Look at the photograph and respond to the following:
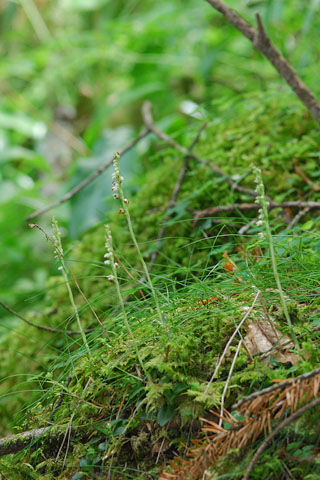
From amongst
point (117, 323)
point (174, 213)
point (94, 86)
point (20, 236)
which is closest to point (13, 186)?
point (20, 236)

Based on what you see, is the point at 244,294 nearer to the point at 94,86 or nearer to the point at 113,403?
the point at 113,403

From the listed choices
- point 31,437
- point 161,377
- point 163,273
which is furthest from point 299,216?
point 31,437

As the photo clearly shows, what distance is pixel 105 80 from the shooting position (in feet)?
22.5

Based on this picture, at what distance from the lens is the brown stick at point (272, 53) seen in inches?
74.7

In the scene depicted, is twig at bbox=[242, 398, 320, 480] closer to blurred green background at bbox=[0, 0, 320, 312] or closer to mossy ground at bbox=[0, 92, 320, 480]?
mossy ground at bbox=[0, 92, 320, 480]

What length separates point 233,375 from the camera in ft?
3.37

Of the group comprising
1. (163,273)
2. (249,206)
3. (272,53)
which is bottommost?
(163,273)

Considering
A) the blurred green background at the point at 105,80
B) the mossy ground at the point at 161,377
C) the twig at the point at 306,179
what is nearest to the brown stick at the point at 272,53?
the twig at the point at 306,179

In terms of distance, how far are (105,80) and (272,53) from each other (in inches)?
210

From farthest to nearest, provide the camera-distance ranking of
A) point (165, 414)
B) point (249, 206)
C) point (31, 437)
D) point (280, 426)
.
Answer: point (249, 206) → point (31, 437) → point (165, 414) → point (280, 426)

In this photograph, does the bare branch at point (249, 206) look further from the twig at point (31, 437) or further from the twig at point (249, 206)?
the twig at point (31, 437)

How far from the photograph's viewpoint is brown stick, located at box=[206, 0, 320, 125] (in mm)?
1898

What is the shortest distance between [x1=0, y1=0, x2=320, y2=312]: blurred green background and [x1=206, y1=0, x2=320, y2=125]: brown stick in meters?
0.60

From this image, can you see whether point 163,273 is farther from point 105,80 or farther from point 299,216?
point 105,80
